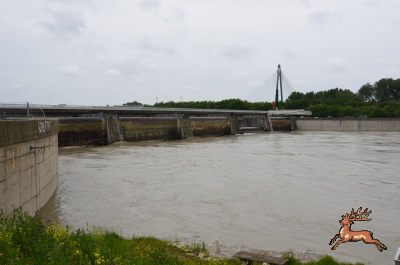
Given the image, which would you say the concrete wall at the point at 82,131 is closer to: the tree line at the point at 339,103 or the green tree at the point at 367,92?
the tree line at the point at 339,103

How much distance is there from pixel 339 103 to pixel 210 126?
9625 cm

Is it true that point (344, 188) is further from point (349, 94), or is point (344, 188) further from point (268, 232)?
point (349, 94)

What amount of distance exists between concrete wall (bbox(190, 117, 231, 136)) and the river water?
115 ft

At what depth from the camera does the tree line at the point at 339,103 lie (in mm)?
121375

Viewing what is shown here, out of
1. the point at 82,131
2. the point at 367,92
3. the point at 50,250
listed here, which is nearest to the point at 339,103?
the point at 367,92

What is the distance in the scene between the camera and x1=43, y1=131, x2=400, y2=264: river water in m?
11.1

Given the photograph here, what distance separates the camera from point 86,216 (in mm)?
13195

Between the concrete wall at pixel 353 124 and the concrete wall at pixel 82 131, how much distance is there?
65.5 m

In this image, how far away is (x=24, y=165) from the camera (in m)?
10.3

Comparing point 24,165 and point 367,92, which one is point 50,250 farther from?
point 367,92

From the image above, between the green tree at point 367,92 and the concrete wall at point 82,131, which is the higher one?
the green tree at point 367,92

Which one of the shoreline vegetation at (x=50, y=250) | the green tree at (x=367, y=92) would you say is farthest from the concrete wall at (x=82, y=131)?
the green tree at (x=367, y=92)

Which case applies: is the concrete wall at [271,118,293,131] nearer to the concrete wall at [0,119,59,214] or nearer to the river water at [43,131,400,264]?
the river water at [43,131,400,264]

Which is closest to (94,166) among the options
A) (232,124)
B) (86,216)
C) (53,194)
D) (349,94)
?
(53,194)
